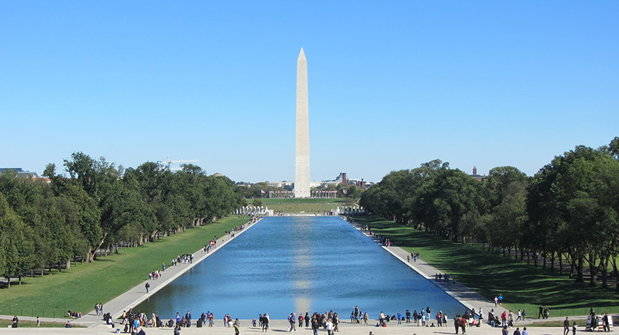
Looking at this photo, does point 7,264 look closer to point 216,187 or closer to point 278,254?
point 278,254

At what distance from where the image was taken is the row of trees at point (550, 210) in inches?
1956

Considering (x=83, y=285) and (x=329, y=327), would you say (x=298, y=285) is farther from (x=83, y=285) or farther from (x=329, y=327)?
(x=329, y=327)

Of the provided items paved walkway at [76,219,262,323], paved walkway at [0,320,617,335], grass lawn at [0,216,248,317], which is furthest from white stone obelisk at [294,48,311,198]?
paved walkway at [0,320,617,335]

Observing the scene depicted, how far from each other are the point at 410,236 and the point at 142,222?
3968 centimetres

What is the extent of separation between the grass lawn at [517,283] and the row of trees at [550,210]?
1583 millimetres

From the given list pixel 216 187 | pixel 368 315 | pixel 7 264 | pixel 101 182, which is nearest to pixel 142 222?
pixel 101 182

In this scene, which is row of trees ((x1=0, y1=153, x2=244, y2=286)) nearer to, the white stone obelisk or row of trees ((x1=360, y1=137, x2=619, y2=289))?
row of trees ((x1=360, y1=137, x2=619, y2=289))

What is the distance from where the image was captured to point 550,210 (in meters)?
57.3

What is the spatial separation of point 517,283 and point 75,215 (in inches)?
1416

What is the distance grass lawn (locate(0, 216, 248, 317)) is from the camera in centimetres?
4809

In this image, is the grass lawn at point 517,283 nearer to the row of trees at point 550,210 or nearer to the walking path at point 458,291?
the walking path at point 458,291

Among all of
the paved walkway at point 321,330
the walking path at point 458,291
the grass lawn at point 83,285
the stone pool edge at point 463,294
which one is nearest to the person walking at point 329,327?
the paved walkway at point 321,330

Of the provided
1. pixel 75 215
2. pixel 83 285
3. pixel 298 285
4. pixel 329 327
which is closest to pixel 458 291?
pixel 298 285

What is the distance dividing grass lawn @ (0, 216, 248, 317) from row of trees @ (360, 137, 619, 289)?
28.0 meters
